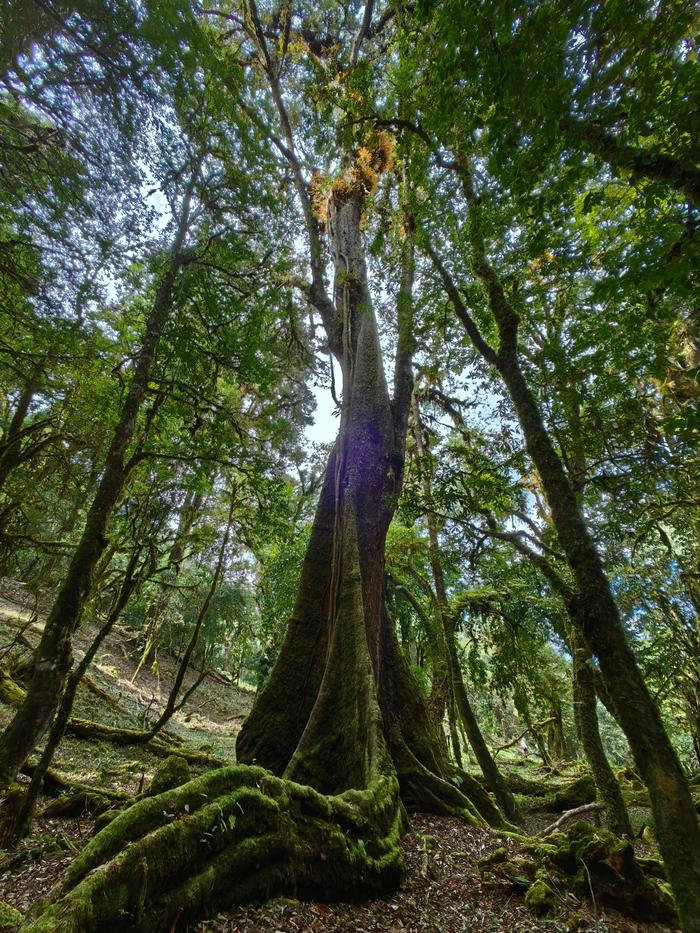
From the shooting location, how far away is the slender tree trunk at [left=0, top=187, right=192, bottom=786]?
3992 mm

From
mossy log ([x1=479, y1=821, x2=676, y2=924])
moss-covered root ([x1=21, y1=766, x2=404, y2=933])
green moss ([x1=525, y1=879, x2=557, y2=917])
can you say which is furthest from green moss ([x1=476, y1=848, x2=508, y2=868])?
moss-covered root ([x1=21, y1=766, x2=404, y2=933])

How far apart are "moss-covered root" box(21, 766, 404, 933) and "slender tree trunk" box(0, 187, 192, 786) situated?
8.73 ft

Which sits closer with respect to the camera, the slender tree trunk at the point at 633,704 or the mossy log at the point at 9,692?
the slender tree trunk at the point at 633,704

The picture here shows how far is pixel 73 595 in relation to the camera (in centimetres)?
449

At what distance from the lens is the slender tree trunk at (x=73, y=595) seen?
399 cm

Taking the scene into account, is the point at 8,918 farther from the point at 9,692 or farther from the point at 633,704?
the point at 9,692

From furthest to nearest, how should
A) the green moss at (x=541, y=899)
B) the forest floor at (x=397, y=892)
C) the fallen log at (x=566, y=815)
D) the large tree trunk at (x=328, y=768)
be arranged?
the fallen log at (x=566, y=815)
the green moss at (x=541, y=899)
the forest floor at (x=397, y=892)
the large tree trunk at (x=328, y=768)

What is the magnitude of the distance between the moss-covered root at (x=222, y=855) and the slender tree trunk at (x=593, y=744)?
4.03 meters

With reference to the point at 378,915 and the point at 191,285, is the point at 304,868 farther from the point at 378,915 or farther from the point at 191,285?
the point at 191,285

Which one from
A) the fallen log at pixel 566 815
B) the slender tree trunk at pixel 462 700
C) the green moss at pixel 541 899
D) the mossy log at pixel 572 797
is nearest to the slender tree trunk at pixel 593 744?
the fallen log at pixel 566 815

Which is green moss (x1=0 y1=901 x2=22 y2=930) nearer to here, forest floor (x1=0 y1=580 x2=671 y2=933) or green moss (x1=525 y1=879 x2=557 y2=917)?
forest floor (x1=0 y1=580 x2=671 y2=933)

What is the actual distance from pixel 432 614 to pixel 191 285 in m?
8.88

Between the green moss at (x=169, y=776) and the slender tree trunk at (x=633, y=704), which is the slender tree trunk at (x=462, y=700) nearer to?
the slender tree trunk at (x=633, y=704)

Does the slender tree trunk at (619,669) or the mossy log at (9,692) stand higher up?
the slender tree trunk at (619,669)
